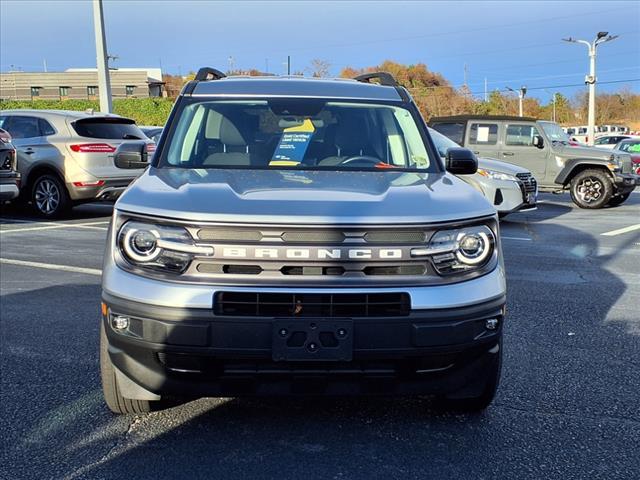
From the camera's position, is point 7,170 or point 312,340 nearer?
point 312,340

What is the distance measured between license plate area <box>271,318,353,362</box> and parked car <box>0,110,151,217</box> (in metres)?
9.18

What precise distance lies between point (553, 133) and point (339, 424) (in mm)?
13011

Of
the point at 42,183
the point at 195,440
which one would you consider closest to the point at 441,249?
the point at 195,440

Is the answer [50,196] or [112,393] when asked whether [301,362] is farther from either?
[50,196]

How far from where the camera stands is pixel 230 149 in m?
4.16

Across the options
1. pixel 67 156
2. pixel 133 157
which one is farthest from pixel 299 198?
pixel 67 156

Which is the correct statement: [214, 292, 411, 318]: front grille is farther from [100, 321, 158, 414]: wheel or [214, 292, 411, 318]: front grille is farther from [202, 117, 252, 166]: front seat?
[202, 117, 252, 166]: front seat

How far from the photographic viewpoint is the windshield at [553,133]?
1466 cm

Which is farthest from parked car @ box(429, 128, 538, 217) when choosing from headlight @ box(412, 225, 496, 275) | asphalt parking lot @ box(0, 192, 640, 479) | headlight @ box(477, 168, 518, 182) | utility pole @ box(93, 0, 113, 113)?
utility pole @ box(93, 0, 113, 113)

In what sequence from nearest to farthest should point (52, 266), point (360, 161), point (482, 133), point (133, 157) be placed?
point (360, 161), point (133, 157), point (52, 266), point (482, 133)

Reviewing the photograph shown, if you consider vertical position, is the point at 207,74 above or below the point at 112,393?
above

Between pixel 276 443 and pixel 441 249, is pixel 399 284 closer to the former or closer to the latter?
pixel 441 249

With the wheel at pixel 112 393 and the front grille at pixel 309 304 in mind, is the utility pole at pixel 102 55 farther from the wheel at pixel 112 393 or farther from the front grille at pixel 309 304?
the front grille at pixel 309 304

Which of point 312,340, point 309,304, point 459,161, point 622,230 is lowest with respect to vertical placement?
point 622,230
